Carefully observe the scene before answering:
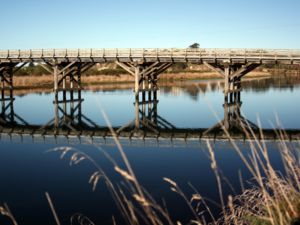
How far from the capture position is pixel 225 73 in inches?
1346

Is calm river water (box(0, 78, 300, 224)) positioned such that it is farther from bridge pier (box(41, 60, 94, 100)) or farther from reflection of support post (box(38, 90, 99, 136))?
bridge pier (box(41, 60, 94, 100))

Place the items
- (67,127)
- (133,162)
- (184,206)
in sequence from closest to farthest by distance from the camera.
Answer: (184,206) < (133,162) < (67,127)

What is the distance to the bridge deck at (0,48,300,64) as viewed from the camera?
106 feet

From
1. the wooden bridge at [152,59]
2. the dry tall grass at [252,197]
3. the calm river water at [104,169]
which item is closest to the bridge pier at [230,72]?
the wooden bridge at [152,59]

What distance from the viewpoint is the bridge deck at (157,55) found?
32219 mm

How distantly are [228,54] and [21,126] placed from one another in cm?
1697

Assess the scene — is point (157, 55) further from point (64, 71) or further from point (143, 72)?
point (64, 71)

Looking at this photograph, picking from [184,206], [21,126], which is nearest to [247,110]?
[21,126]

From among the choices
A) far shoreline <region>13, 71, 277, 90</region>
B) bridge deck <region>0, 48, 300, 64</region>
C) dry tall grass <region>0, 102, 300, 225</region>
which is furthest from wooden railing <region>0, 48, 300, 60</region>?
dry tall grass <region>0, 102, 300, 225</region>

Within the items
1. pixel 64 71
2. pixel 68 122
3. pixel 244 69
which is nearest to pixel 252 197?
pixel 68 122

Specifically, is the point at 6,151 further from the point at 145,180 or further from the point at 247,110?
the point at 247,110

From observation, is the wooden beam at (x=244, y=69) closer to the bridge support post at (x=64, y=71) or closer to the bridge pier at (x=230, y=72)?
→ the bridge pier at (x=230, y=72)

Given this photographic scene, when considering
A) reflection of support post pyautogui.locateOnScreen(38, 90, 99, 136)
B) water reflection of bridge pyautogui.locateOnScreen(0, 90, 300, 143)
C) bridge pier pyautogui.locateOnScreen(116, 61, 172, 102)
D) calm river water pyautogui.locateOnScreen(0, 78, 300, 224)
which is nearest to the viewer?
calm river water pyautogui.locateOnScreen(0, 78, 300, 224)

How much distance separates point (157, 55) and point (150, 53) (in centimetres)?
67
